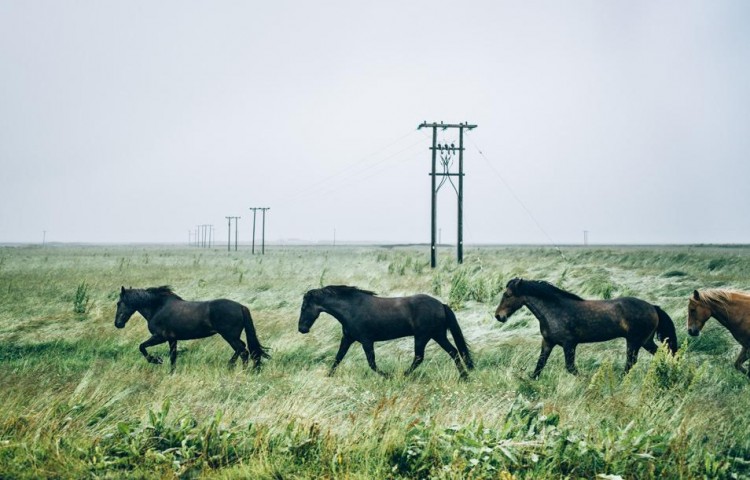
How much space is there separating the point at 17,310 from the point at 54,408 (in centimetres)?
1128

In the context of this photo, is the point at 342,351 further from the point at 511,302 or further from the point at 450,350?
the point at 511,302

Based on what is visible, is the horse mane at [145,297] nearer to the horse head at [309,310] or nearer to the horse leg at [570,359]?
the horse head at [309,310]

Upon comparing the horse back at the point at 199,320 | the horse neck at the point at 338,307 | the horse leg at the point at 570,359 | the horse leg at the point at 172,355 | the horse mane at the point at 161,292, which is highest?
the horse mane at the point at 161,292

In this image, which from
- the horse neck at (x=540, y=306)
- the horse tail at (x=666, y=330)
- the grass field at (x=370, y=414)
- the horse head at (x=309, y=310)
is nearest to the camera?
the grass field at (x=370, y=414)

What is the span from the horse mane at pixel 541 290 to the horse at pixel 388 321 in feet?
3.95

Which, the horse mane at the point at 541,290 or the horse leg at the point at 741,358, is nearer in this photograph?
the horse leg at the point at 741,358

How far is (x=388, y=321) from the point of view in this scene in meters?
8.21

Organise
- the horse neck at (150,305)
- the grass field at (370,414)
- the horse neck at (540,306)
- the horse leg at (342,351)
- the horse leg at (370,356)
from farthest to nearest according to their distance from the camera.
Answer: the horse neck at (150,305), the horse leg at (342,351), the horse leg at (370,356), the horse neck at (540,306), the grass field at (370,414)

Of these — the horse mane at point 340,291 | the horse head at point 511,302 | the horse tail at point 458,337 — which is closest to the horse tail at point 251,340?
the horse mane at point 340,291

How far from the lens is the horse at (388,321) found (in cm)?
816

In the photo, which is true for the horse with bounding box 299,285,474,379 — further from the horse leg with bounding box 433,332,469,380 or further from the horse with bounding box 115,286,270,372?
the horse with bounding box 115,286,270,372

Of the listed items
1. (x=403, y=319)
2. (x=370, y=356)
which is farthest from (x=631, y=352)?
(x=370, y=356)

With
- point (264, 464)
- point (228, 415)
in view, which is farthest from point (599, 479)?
point (228, 415)

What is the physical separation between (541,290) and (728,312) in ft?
8.90
